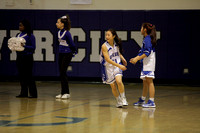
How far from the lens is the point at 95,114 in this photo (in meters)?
8.16

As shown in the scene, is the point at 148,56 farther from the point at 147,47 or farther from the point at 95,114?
the point at 95,114

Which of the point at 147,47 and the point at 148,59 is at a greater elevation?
the point at 147,47

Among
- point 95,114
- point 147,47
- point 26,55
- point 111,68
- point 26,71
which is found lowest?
point 95,114

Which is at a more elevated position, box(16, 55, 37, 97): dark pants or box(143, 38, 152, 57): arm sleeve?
box(143, 38, 152, 57): arm sleeve

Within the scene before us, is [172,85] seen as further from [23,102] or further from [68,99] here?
[23,102]

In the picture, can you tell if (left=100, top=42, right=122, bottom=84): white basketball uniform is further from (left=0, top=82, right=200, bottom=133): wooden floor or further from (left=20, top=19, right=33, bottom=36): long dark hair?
(left=20, top=19, right=33, bottom=36): long dark hair

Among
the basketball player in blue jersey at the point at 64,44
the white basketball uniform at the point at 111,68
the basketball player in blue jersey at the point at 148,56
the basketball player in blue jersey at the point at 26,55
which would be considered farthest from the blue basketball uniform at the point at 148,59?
the basketball player in blue jersey at the point at 26,55

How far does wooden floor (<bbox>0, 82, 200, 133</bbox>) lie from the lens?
22.1ft

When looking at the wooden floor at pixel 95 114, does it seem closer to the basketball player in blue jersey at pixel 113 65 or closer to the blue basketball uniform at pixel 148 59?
the basketball player in blue jersey at pixel 113 65

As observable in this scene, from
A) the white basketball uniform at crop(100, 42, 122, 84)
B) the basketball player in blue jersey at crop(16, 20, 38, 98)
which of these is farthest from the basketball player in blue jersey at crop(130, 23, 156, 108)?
the basketball player in blue jersey at crop(16, 20, 38, 98)

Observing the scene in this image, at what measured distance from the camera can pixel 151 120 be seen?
7.51 metres

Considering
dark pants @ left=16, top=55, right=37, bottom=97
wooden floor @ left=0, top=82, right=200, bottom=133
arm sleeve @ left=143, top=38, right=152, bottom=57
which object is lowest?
wooden floor @ left=0, top=82, right=200, bottom=133

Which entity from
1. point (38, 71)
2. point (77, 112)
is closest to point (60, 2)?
point (38, 71)

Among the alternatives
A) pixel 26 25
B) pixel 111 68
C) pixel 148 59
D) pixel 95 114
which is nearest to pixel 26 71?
pixel 26 25
